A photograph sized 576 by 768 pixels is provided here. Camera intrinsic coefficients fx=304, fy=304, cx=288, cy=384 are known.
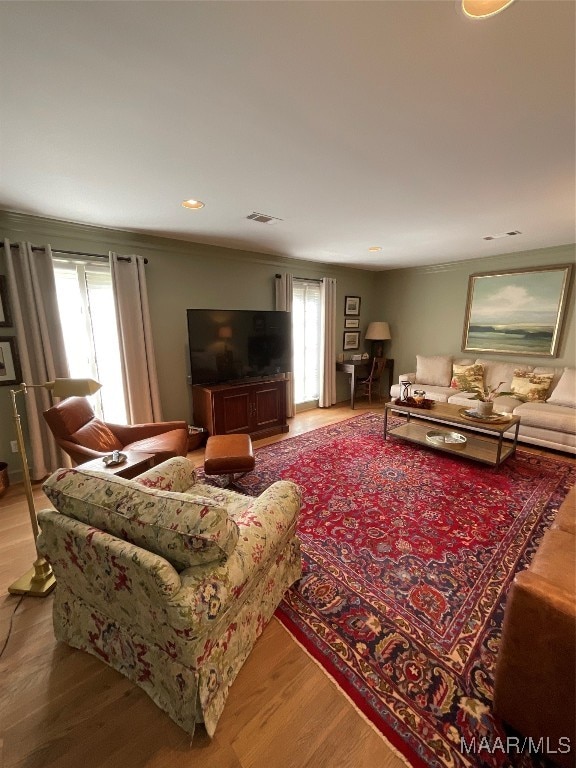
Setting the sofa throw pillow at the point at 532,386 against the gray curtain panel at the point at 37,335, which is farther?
the sofa throw pillow at the point at 532,386

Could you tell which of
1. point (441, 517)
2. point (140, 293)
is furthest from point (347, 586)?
point (140, 293)

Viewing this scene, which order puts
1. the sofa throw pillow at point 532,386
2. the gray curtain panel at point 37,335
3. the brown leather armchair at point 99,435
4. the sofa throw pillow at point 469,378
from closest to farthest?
the brown leather armchair at point 99,435 → the gray curtain panel at point 37,335 → the sofa throw pillow at point 532,386 → the sofa throw pillow at point 469,378

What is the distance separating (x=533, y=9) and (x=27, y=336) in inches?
148

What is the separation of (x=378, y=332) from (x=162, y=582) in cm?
→ 541

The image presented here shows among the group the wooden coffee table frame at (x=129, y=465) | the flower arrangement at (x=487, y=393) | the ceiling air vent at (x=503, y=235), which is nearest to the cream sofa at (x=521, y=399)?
the flower arrangement at (x=487, y=393)

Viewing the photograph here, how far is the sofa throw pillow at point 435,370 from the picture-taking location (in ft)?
16.0

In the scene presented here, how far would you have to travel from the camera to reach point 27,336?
9.29ft

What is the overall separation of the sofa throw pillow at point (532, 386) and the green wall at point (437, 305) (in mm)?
447

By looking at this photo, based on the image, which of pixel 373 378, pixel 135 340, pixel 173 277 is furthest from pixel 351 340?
pixel 135 340

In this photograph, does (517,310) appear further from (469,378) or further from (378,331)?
(378,331)

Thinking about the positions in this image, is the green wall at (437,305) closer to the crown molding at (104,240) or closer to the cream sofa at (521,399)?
the cream sofa at (521,399)

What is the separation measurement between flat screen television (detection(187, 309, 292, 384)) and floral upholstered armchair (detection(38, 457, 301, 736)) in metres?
2.42

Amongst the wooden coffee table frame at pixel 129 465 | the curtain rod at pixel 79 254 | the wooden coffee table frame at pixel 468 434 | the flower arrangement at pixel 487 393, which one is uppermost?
the curtain rod at pixel 79 254

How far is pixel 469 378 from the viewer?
4547 mm
